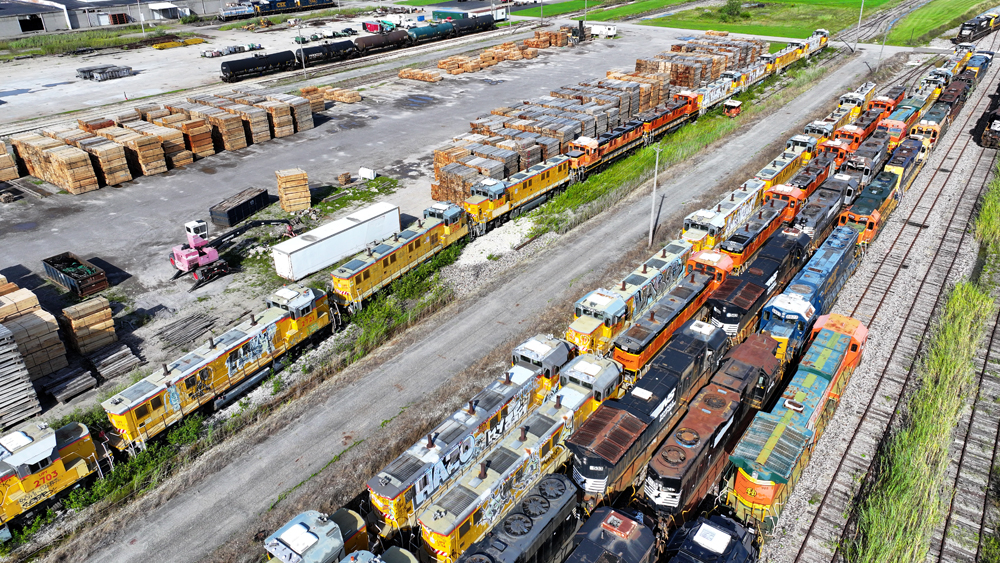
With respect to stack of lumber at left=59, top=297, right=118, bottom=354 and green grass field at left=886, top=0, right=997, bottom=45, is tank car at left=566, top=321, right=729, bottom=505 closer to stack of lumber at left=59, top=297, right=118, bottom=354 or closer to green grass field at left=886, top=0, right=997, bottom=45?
stack of lumber at left=59, top=297, right=118, bottom=354

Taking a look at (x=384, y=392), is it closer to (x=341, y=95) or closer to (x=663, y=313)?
(x=663, y=313)

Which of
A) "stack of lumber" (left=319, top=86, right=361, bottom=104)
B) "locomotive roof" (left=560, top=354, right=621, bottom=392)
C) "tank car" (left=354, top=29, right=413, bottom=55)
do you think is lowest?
"locomotive roof" (left=560, top=354, right=621, bottom=392)

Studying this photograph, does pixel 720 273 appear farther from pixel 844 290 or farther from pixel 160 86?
pixel 160 86

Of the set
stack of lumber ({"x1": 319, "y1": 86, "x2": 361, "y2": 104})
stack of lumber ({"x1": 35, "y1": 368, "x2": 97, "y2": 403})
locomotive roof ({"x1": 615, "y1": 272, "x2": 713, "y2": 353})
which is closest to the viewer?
locomotive roof ({"x1": 615, "y1": 272, "x2": 713, "y2": 353})

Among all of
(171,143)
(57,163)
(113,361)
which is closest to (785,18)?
(171,143)

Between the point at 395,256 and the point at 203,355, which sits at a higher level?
the point at 395,256

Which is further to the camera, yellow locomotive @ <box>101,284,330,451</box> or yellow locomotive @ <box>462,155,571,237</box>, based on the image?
yellow locomotive @ <box>462,155,571,237</box>

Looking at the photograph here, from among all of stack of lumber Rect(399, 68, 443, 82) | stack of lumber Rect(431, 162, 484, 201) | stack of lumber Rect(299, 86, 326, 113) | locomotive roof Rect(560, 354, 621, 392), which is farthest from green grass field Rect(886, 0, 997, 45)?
→ locomotive roof Rect(560, 354, 621, 392)

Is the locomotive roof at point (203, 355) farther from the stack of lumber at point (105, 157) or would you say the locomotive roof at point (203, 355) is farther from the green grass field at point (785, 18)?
the green grass field at point (785, 18)
